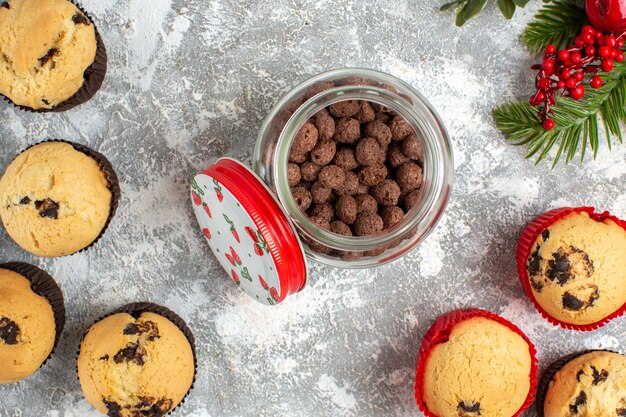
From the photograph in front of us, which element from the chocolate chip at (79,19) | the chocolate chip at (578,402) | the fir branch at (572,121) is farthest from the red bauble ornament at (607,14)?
the chocolate chip at (79,19)

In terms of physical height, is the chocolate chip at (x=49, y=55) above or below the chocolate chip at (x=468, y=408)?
above

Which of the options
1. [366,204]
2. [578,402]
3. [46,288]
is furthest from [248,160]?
[578,402]

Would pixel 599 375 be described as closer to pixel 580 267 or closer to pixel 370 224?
pixel 580 267

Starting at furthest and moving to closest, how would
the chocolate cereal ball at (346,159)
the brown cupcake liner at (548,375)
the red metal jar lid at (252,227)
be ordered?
1. the brown cupcake liner at (548,375)
2. the chocolate cereal ball at (346,159)
3. the red metal jar lid at (252,227)

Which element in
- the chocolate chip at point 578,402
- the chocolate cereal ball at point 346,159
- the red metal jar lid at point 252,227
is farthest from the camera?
the chocolate chip at point 578,402

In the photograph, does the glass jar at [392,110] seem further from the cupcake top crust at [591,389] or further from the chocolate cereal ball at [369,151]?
the cupcake top crust at [591,389]

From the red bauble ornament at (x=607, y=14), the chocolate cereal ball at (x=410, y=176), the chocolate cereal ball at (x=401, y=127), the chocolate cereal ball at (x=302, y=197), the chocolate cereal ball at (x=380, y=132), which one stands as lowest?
the chocolate cereal ball at (x=302, y=197)

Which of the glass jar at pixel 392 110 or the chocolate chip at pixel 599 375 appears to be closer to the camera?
the glass jar at pixel 392 110
